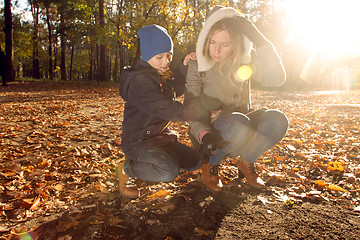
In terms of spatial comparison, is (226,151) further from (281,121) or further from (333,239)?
(333,239)

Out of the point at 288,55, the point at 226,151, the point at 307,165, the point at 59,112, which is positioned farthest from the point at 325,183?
the point at 288,55

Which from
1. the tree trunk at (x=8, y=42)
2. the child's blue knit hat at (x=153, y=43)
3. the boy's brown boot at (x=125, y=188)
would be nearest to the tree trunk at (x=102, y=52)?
the tree trunk at (x=8, y=42)

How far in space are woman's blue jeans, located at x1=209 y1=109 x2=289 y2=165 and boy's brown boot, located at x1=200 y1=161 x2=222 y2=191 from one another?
3.2 inches

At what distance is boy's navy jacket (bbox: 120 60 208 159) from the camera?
2.26 metres

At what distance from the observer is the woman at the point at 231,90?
246cm

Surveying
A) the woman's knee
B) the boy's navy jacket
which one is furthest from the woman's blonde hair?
the woman's knee

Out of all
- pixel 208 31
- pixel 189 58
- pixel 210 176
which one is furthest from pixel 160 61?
pixel 210 176

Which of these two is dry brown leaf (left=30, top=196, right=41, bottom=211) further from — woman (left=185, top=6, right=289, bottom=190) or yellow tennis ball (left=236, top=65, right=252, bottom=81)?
yellow tennis ball (left=236, top=65, right=252, bottom=81)

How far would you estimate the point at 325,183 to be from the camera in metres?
2.81

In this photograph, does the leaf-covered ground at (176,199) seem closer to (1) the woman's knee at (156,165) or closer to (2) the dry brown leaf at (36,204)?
(2) the dry brown leaf at (36,204)

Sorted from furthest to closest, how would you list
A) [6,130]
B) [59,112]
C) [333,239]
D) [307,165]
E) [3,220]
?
[59,112] → [6,130] → [307,165] → [3,220] → [333,239]

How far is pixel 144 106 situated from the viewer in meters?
2.30

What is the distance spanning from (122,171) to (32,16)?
3364 cm

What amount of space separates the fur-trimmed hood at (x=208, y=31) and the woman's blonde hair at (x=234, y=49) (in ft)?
0.10
